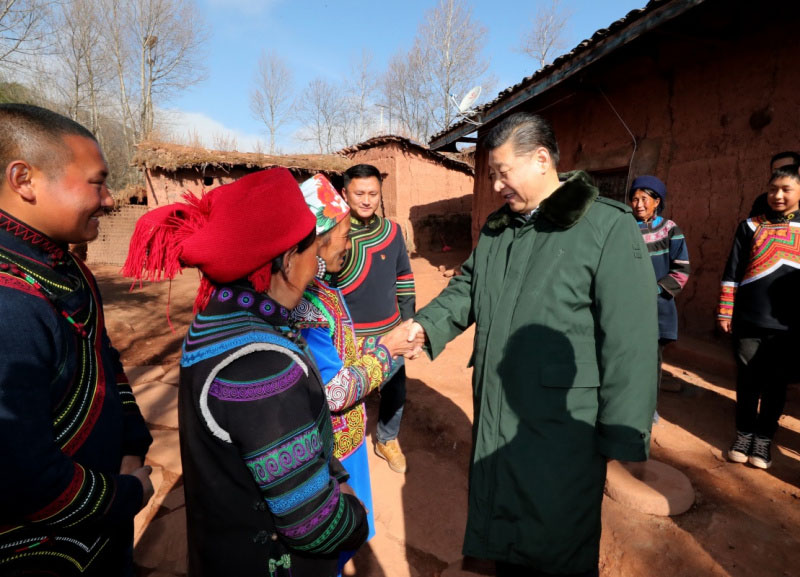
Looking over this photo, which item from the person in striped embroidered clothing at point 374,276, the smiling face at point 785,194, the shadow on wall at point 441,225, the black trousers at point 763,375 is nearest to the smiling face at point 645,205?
the smiling face at point 785,194

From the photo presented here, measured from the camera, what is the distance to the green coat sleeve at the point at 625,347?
151 centimetres

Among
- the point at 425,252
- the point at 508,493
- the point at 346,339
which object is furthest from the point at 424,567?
the point at 425,252

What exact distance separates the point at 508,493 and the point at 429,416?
7.86 feet

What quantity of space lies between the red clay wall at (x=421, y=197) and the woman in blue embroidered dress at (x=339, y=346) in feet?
36.1

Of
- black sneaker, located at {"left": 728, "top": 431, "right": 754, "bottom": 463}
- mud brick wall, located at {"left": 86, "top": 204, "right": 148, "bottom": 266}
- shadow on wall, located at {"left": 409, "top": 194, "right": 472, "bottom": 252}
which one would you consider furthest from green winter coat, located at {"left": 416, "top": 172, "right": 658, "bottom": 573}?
mud brick wall, located at {"left": 86, "top": 204, "right": 148, "bottom": 266}

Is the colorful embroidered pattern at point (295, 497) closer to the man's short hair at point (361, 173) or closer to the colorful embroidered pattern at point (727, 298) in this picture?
the man's short hair at point (361, 173)

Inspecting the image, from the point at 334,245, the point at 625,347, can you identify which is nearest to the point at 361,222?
the point at 334,245

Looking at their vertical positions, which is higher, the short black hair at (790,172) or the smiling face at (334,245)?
the short black hair at (790,172)

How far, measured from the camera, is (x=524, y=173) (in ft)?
5.87

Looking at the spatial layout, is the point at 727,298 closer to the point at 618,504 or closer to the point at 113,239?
the point at 618,504

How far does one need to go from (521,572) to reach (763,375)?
263 centimetres

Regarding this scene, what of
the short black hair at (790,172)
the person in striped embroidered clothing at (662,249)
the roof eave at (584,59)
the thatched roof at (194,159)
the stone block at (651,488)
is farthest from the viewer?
the thatched roof at (194,159)

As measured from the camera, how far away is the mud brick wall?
14483 mm

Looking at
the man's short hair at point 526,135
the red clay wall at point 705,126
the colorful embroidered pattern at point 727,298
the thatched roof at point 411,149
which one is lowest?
the colorful embroidered pattern at point 727,298
